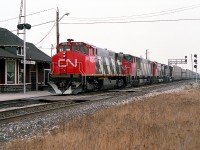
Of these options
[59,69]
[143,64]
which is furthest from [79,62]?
[143,64]

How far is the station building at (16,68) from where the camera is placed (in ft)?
99.5

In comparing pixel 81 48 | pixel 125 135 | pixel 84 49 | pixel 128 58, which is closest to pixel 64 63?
pixel 81 48

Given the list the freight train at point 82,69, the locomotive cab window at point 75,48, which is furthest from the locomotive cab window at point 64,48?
the locomotive cab window at point 75,48

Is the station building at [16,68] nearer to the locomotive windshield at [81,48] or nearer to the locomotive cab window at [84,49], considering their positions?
the locomotive windshield at [81,48]

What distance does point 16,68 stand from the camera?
3177 cm

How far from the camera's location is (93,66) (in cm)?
2533

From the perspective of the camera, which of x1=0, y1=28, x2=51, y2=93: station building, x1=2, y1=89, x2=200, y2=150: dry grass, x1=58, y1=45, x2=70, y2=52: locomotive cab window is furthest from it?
x1=0, y1=28, x2=51, y2=93: station building

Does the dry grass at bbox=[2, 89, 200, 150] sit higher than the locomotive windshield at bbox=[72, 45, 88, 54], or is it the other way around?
the locomotive windshield at bbox=[72, 45, 88, 54]

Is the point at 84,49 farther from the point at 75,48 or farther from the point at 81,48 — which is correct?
the point at 75,48

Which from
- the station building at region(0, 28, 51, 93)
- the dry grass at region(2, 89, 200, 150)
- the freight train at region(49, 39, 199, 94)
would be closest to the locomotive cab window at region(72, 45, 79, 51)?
the freight train at region(49, 39, 199, 94)

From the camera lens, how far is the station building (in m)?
30.3

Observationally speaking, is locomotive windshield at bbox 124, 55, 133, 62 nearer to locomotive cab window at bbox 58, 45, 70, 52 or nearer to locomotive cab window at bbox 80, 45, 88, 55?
locomotive cab window at bbox 80, 45, 88, 55

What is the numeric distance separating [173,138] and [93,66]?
17794mm

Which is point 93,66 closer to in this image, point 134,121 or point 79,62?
point 79,62
